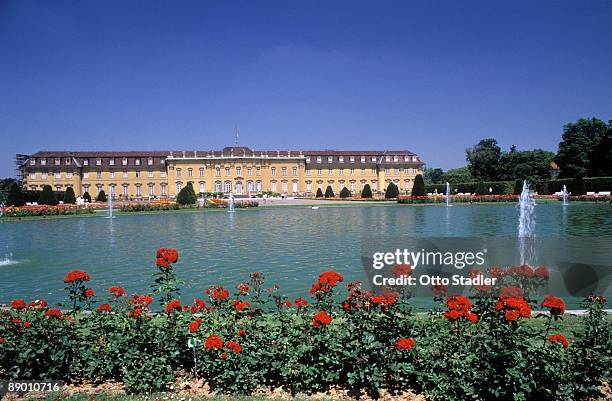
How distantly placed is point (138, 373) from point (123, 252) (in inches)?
383

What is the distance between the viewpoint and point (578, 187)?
3894 cm

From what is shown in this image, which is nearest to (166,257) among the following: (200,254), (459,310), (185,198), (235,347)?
(235,347)

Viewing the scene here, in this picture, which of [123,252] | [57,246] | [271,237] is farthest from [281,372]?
[57,246]

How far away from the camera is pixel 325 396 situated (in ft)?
12.7

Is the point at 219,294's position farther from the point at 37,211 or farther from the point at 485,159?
the point at 485,159

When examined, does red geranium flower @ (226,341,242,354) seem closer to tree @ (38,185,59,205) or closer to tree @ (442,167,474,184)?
tree @ (38,185,59,205)

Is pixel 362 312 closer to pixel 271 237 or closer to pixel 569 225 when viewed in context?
pixel 271 237

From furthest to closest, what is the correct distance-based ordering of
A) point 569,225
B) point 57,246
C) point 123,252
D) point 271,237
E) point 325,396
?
point 569,225
point 271,237
point 57,246
point 123,252
point 325,396

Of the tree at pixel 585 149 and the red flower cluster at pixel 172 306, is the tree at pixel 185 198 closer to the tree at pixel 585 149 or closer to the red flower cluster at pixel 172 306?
the red flower cluster at pixel 172 306

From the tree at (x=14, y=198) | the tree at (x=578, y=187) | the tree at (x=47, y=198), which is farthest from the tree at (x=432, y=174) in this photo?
the tree at (x=14, y=198)

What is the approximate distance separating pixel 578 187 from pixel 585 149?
19.8m

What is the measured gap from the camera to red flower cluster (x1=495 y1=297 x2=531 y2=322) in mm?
3376

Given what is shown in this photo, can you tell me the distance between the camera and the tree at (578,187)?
38.7 m

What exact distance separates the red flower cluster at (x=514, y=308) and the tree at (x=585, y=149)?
5317cm
